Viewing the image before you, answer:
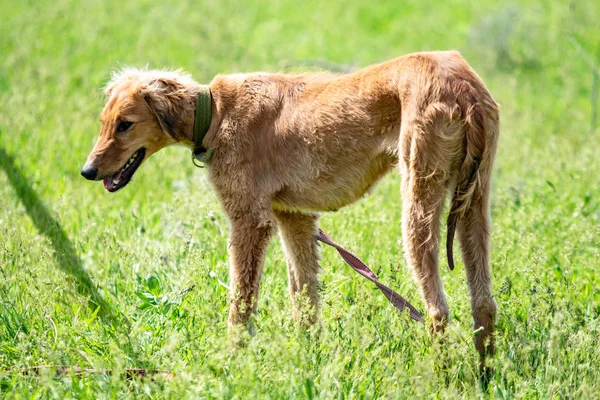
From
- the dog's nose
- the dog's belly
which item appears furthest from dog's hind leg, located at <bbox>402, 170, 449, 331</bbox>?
the dog's nose

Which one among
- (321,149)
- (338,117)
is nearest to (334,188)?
(321,149)

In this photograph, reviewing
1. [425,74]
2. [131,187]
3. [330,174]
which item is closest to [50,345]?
[330,174]

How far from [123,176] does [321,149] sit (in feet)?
4.19

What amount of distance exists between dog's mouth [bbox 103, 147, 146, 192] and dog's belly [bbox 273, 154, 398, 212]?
932 mm

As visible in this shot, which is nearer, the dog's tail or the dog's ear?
the dog's tail

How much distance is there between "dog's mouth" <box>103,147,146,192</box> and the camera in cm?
537

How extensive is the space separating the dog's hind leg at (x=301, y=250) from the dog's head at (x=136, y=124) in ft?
3.01

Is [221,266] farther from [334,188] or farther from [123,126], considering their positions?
[123,126]

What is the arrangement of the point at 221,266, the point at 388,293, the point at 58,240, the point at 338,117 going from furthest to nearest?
the point at 58,240 → the point at 221,266 → the point at 338,117 → the point at 388,293

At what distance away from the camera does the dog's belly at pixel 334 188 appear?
5223 mm

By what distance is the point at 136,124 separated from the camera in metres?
5.38

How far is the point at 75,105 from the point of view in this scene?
10172mm

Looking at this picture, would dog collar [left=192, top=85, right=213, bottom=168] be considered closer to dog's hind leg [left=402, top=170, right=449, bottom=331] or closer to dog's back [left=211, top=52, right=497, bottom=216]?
dog's back [left=211, top=52, right=497, bottom=216]

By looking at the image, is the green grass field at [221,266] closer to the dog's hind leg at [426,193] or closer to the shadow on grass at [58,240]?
the shadow on grass at [58,240]
